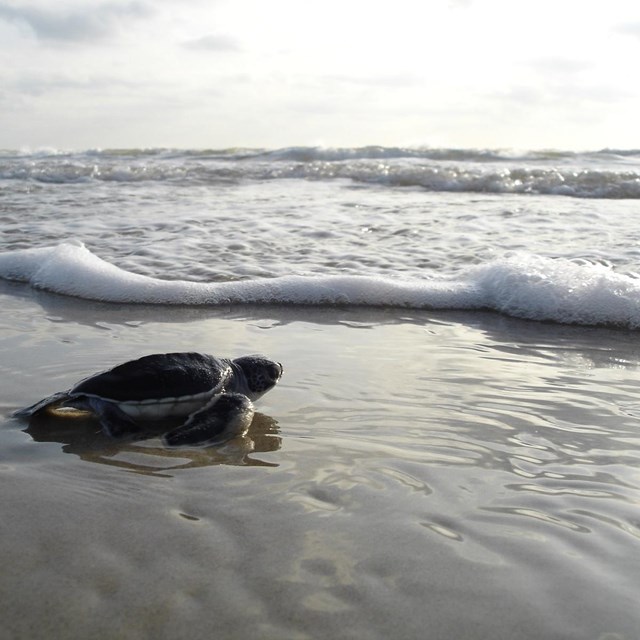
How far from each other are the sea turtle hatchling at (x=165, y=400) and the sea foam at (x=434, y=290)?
2.22 meters

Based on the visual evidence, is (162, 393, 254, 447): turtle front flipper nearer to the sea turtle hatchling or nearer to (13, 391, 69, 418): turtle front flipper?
the sea turtle hatchling

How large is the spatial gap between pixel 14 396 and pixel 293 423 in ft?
3.68

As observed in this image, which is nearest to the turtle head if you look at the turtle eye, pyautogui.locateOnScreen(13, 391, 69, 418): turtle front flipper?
the turtle eye

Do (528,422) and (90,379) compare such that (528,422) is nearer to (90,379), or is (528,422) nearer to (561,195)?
(90,379)

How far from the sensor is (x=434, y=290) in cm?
509

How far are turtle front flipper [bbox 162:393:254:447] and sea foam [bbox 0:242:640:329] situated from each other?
89.3 inches

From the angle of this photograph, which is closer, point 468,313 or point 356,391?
point 356,391

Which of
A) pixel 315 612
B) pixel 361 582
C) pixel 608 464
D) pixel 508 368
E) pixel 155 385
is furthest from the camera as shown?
pixel 508 368

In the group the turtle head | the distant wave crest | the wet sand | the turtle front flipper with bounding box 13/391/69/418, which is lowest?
the wet sand

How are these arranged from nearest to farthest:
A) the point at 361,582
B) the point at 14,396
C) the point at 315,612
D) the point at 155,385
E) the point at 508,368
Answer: the point at 315,612 < the point at 361,582 < the point at 155,385 < the point at 14,396 < the point at 508,368

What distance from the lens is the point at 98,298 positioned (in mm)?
5133

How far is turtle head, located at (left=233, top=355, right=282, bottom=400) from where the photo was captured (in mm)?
2969

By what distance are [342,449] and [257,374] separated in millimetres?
589

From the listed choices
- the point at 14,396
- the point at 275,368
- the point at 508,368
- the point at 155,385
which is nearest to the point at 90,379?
the point at 155,385
